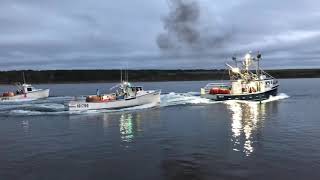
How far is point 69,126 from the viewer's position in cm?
4872

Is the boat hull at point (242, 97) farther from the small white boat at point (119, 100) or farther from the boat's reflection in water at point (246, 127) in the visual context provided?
the boat's reflection in water at point (246, 127)

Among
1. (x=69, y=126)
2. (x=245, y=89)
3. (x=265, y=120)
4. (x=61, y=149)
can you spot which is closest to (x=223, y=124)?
(x=265, y=120)

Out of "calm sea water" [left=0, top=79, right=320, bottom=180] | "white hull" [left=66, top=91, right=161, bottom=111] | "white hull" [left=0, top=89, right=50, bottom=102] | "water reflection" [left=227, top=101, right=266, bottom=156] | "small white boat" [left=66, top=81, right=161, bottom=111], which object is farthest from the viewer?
"white hull" [left=0, top=89, right=50, bottom=102]

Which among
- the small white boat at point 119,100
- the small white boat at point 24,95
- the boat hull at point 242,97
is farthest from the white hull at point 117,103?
the small white boat at point 24,95

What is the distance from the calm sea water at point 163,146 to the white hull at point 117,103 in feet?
18.2

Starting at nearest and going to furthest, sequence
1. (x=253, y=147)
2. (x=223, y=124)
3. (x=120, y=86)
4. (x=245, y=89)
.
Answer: (x=253, y=147), (x=223, y=124), (x=120, y=86), (x=245, y=89)

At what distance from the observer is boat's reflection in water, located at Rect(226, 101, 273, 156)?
33.7 meters

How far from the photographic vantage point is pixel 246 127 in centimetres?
4444

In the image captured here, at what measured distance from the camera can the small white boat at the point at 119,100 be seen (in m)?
64.4

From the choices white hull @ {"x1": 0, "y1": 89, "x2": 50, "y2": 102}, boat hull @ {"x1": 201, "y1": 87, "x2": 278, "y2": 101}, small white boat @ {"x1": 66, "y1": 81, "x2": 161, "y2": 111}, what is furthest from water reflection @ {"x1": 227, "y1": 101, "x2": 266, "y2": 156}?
white hull @ {"x1": 0, "y1": 89, "x2": 50, "y2": 102}

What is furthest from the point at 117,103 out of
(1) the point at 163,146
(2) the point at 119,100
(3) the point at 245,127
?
(1) the point at 163,146

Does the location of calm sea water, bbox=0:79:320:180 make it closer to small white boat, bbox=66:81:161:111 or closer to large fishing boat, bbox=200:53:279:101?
small white boat, bbox=66:81:161:111

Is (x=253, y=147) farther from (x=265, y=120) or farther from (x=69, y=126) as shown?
(x=69, y=126)

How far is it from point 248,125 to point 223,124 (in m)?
2.43
